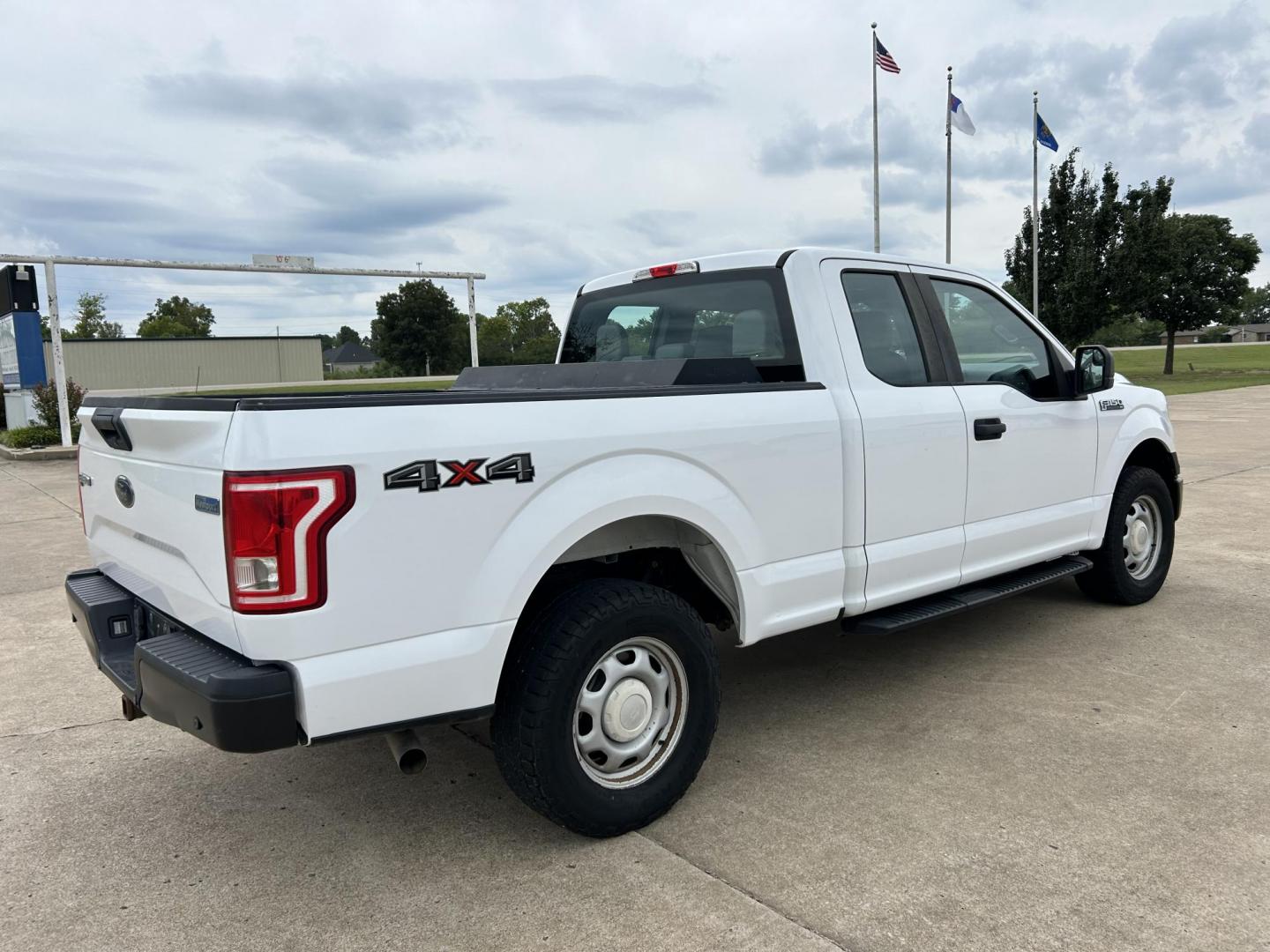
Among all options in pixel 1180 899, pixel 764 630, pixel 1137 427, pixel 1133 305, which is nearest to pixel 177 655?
pixel 764 630

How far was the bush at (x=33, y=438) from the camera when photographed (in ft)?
58.9

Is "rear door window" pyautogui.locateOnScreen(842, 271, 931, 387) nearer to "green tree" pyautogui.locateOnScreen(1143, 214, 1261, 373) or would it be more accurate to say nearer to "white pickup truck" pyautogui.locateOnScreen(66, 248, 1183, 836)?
"white pickup truck" pyautogui.locateOnScreen(66, 248, 1183, 836)

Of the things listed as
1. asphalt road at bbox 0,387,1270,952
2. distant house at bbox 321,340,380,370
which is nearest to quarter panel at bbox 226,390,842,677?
asphalt road at bbox 0,387,1270,952

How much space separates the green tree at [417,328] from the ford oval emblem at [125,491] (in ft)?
231

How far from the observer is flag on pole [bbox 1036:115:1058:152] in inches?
1192

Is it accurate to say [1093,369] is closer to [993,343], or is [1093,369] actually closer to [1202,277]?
[993,343]

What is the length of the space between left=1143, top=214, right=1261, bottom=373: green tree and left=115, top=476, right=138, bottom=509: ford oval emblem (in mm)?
40352

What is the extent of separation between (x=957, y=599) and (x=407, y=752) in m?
2.50

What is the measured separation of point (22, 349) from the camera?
727 inches

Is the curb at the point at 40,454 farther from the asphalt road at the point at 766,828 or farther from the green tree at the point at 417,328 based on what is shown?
the green tree at the point at 417,328

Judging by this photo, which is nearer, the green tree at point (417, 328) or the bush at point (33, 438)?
the bush at point (33, 438)

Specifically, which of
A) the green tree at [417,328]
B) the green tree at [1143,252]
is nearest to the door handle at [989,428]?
the green tree at [1143,252]

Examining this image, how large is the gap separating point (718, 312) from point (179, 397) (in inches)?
87.4

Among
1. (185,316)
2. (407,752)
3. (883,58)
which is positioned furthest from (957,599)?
(185,316)
